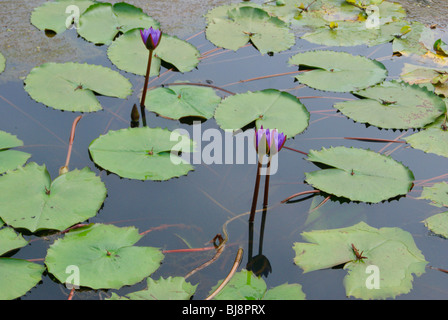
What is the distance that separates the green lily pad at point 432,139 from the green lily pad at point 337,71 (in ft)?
1.81

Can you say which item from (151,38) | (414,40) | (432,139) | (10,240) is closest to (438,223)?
(432,139)

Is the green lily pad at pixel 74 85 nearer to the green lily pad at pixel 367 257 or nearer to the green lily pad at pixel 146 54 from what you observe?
the green lily pad at pixel 146 54

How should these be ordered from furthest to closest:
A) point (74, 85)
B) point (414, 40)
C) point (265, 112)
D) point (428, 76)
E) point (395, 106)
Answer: point (414, 40)
point (428, 76)
point (395, 106)
point (74, 85)
point (265, 112)

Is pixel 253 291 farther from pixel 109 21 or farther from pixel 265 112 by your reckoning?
pixel 109 21

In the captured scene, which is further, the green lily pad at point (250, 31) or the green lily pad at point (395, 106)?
the green lily pad at point (250, 31)

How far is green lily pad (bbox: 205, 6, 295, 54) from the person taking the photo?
384 centimetres

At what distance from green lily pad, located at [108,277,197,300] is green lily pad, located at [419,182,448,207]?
139 cm

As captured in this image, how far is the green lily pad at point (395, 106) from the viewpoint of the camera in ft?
10.1

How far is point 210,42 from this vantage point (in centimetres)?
384

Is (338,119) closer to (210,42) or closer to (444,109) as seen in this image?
(444,109)

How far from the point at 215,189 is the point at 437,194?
3.93 feet

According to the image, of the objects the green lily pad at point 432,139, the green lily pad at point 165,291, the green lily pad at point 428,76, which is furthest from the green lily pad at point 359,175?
the green lily pad at point 428,76

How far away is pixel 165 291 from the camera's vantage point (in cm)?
191
